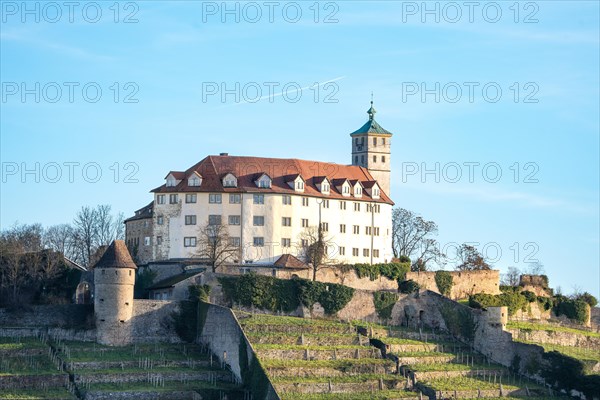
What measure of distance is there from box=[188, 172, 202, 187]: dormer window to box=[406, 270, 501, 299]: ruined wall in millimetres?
16529

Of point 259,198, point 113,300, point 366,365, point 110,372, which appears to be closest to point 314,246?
point 259,198

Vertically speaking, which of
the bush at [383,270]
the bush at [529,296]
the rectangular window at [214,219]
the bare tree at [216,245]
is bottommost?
the bush at [529,296]

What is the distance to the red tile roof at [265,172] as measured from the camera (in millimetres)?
106625

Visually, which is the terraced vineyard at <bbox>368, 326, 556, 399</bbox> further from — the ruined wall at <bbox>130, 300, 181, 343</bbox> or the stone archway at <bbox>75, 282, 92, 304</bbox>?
the stone archway at <bbox>75, 282, 92, 304</bbox>

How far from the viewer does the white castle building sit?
105625mm

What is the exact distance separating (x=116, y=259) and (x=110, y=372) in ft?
31.2

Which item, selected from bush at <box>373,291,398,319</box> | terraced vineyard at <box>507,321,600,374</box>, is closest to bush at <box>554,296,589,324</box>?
terraced vineyard at <box>507,321,600,374</box>

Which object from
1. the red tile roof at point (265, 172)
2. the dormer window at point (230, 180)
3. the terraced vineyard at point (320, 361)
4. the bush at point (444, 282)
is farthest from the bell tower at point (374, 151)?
the terraced vineyard at point (320, 361)

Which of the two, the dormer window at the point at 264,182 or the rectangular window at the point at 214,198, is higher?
the dormer window at the point at 264,182

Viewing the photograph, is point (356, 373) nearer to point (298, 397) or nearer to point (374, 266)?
point (298, 397)

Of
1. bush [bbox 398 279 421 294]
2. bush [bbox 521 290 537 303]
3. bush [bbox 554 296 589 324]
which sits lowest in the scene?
bush [bbox 554 296 589 324]

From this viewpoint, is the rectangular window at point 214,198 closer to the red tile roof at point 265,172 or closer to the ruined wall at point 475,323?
the red tile roof at point 265,172

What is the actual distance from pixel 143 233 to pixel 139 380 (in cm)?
2182

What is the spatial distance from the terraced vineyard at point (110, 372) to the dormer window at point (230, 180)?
16975mm
